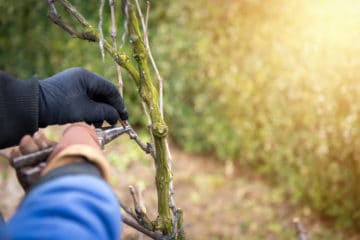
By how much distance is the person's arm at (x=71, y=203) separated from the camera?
4.44ft

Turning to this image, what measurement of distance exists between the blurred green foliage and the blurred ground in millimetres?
160

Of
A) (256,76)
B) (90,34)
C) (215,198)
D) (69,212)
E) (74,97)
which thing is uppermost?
(256,76)

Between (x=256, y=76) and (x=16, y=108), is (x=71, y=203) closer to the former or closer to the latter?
(x=16, y=108)

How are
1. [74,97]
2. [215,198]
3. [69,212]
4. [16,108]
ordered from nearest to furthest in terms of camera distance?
[69,212], [16,108], [74,97], [215,198]

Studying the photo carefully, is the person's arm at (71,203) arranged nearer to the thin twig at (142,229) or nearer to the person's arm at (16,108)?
the person's arm at (16,108)

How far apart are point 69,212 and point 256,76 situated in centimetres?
504

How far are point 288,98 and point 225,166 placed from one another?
5.44 feet

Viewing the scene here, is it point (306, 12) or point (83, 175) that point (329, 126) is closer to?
point (306, 12)

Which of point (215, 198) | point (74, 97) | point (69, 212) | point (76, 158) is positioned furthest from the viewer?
point (215, 198)

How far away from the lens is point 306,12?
569cm

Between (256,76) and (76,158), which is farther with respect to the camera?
(256,76)

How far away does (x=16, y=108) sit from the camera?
197cm

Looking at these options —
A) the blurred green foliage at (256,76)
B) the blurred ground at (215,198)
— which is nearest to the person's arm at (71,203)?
the blurred green foliage at (256,76)

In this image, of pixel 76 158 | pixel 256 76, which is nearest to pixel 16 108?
pixel 76 158
